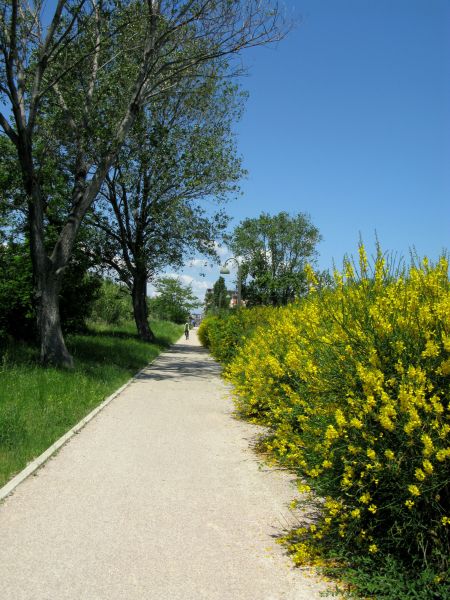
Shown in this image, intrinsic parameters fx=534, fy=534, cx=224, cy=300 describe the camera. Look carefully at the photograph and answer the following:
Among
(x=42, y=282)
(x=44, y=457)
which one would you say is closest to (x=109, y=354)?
(x=42, y=282)

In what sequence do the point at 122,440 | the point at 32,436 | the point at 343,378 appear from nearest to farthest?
1. the point at 343,378
2. the point at 32,436
3. the point at 122,440

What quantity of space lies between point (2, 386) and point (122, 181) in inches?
636

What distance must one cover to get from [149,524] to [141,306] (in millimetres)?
25449

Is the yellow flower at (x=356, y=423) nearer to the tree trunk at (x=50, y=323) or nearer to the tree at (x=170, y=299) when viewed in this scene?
the tree trunk at (x=50, y=323)

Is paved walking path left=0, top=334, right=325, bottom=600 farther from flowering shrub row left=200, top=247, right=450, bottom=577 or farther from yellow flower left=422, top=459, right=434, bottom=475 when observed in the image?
yellow flower left=422, top=459, right=434, bottom=475

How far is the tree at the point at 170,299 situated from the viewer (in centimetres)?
7694

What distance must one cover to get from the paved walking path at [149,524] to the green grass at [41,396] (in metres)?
0.37

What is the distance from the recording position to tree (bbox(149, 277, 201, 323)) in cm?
7694

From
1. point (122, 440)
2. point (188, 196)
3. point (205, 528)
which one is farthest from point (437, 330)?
point (188, 196)

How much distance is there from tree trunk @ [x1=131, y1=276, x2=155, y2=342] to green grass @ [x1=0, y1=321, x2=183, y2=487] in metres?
11.5

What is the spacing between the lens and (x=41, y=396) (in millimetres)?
8945

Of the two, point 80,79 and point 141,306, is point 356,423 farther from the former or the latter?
point 141,306

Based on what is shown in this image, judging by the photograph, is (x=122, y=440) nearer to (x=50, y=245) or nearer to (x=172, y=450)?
(x=172, y=450)

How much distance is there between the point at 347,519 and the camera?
11.8 feet
